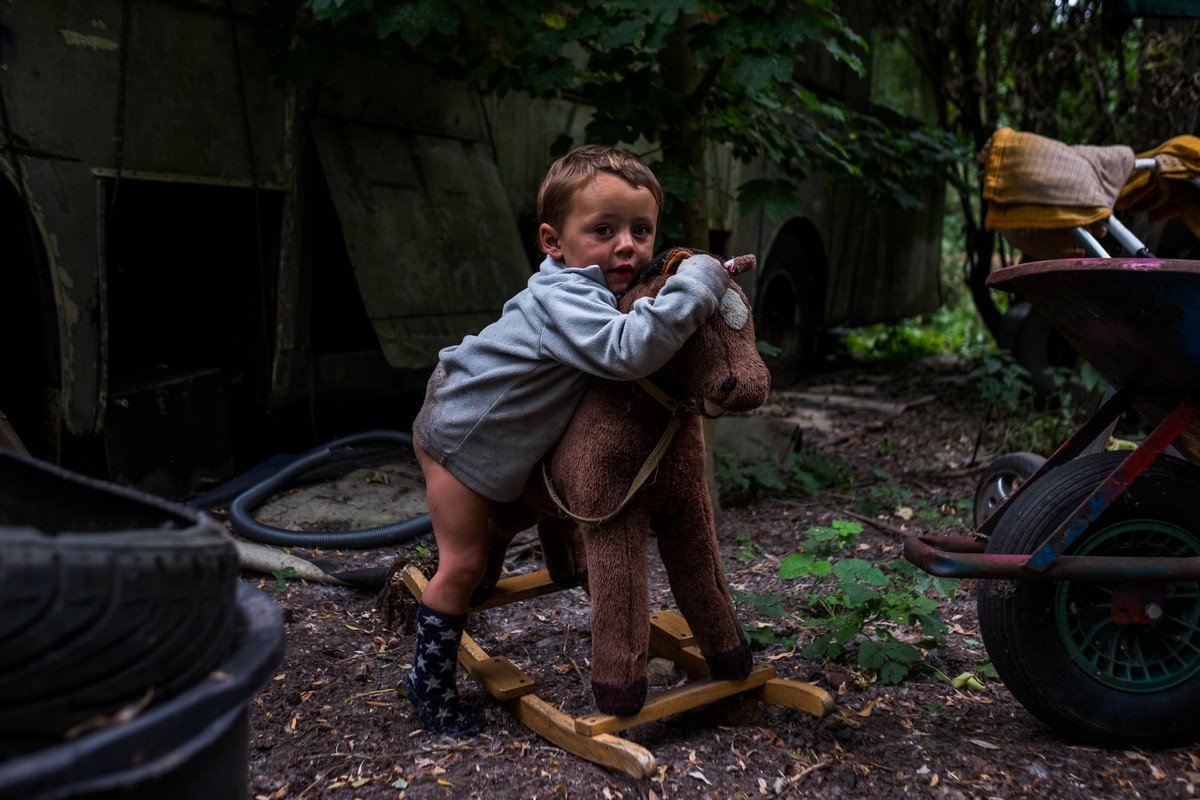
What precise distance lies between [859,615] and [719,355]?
1105 millimetres

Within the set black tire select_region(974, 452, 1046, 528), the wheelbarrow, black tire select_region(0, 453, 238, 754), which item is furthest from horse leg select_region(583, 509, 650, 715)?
black tire select_region(974, 452, 1046, 528)

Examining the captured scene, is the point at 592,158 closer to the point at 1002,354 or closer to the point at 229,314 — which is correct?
the point at 229,314

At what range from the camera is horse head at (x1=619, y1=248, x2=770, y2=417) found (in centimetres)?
202

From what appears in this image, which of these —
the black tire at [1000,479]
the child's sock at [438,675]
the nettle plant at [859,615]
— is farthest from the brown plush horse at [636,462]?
the black tire at [1000,479]

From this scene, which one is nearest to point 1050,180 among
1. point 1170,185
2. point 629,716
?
point 1170,185

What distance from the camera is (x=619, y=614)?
2.13m

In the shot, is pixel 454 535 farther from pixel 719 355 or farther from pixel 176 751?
pixel 176 751

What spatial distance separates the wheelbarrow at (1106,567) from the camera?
2.16 meters

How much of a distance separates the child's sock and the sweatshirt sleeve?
0.72m

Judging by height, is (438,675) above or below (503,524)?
below

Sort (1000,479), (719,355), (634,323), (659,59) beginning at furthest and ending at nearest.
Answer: (659,59)
(1000,479)
(719,355)
(634,323)

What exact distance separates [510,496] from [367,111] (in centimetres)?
303

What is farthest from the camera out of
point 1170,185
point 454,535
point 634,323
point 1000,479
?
point 1000,479

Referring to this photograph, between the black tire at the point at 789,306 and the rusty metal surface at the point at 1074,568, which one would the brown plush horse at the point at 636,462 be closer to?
the rusty metal surface at the point at 1074,568
